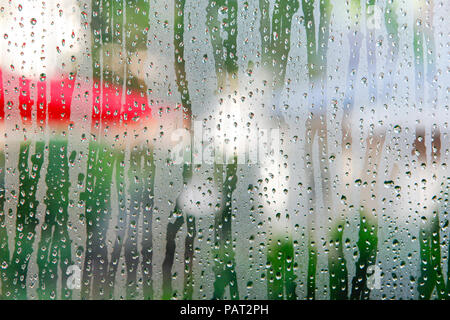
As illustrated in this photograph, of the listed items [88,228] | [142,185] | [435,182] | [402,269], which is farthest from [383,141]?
[88,228]

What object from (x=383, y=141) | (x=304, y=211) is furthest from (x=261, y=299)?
(x=383, y=141)

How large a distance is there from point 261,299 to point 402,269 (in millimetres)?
349

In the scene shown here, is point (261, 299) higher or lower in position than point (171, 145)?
lower

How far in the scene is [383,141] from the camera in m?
0.81

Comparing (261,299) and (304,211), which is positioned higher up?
(304,211)

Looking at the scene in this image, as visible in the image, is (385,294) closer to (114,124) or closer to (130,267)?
(130,267)

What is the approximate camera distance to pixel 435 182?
822mm

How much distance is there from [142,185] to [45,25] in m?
0.44

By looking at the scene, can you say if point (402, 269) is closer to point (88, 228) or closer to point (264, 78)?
point (264, 78)

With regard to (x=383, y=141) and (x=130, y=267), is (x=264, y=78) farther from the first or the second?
(x=130, y=267)

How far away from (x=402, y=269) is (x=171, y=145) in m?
0.63
